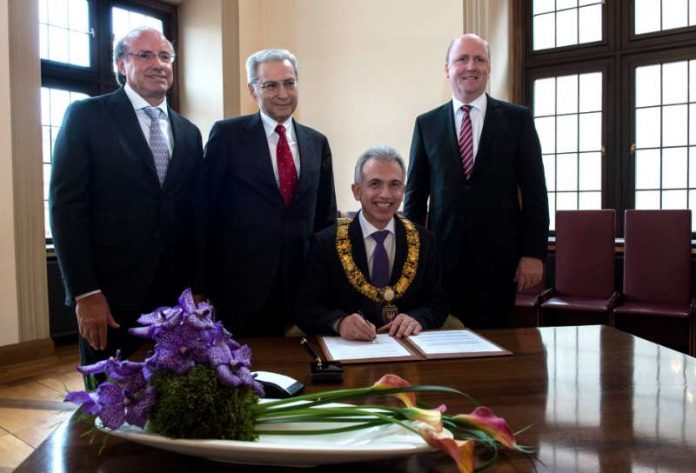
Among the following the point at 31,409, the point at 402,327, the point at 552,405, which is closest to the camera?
the point at 552,405

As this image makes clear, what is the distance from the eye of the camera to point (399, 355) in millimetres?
1515

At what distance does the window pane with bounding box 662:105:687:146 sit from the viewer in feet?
15.6

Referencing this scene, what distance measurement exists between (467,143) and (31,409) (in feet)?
8.55

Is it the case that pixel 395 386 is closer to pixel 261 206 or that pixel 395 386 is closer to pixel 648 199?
pixel 261 206

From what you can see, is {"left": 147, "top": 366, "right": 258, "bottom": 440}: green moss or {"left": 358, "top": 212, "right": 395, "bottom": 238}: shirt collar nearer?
{"left": 147, "top": 366, "right": 258, "bottom": 440}: green moss

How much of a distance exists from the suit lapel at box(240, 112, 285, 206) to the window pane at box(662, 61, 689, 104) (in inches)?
147

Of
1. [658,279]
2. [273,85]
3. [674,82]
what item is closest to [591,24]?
[674,82]

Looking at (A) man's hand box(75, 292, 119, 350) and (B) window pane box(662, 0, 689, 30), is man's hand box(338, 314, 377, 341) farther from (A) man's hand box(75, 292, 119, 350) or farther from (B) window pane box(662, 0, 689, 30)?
(B) window pane box(662, 0, 689, 30)

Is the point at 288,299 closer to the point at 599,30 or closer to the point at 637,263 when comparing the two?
the point at 637,263

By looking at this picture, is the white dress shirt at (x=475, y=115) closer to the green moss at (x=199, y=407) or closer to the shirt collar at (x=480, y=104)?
the shirt collar at (x=480, y=104)

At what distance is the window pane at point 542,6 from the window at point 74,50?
334 centimetres

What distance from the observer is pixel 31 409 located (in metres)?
3.31

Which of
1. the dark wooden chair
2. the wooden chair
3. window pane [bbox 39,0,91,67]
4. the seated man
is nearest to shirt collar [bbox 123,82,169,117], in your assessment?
the seated man

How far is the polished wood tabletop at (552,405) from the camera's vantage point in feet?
2.97
